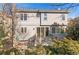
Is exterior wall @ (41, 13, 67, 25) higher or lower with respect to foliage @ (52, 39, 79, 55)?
higher

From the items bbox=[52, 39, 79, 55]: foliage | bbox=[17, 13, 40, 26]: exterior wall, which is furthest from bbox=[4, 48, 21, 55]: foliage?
bbox=[52, 39, 79, 55]: foliage

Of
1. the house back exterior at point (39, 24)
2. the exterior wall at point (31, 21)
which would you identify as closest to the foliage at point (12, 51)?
the house back exterior at point (39, 24)

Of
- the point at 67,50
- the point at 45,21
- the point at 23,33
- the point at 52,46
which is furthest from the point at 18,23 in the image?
the point at 67,50

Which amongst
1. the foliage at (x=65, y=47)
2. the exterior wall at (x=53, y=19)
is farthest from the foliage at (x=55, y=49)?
the exterior wall at (x=53, y=19)

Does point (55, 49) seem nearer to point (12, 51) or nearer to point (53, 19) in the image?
point (53, 19)

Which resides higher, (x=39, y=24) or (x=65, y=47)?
(x=39, y=24)

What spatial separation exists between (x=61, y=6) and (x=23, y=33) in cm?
55

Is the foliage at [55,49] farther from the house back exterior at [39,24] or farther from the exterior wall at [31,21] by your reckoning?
the exterior wall at [31,21]

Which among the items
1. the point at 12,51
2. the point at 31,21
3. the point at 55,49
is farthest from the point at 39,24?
the point at 12,51

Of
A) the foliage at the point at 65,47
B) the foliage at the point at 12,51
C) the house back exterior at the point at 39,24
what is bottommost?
the foliage at the point at 12,51

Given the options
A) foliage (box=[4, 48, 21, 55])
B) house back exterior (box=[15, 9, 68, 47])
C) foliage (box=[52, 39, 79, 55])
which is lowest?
foliage (box=[4, 48, 21, 55])

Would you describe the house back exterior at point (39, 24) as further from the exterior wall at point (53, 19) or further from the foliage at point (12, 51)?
the foliage at point (12, 51)

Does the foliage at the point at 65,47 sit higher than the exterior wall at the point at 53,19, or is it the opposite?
the exterior wall at the point at 53,19

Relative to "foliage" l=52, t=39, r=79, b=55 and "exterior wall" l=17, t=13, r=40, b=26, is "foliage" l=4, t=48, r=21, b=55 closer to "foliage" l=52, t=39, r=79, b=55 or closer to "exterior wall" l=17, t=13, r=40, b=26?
"exterior wall" l=17, t=13, r=40, b=26
